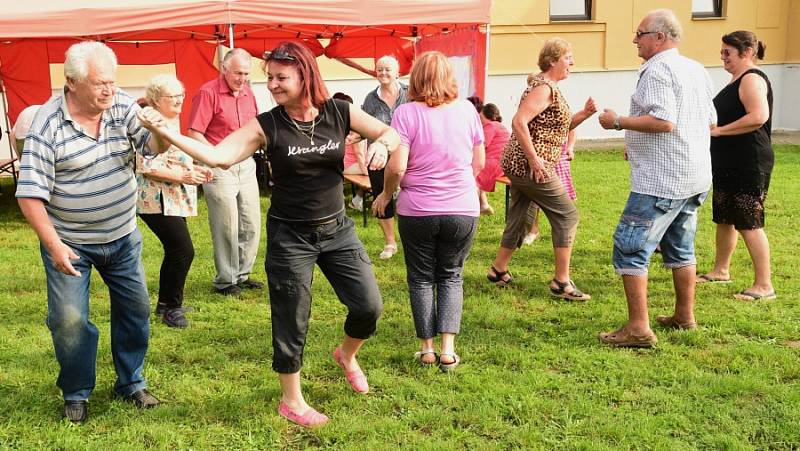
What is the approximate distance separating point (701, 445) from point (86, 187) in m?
2.91

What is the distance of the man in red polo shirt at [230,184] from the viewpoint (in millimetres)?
5566

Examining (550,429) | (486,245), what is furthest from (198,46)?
(550,429)

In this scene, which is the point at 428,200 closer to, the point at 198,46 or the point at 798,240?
the point at 798,240

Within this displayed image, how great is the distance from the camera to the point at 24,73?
1180 cm

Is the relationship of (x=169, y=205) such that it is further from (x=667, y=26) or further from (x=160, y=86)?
(x=667, y=26)

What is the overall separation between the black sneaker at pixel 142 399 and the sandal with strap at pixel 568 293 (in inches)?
117

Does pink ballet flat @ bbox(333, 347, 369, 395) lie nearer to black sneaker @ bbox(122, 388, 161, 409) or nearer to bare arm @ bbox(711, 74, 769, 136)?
black sneaker @ bbox(122, 388, 161, 409)

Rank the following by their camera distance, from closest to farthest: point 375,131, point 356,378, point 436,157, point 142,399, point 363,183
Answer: point 375,131, point 142,399, point 356,378, point 436,157, point 363,183

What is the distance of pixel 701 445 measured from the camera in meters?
3.46

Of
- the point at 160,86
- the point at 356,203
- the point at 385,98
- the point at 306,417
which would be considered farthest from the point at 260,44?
the point at 306,417

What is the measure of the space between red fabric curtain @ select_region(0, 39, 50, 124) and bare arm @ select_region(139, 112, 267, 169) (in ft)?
31.4

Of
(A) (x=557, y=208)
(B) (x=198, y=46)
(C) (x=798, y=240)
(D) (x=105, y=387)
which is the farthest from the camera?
(B) (x=198, y=46)

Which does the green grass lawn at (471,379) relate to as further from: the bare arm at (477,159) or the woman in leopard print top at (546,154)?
the bare arm at (477,159)

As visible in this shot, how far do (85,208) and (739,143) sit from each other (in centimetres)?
431
